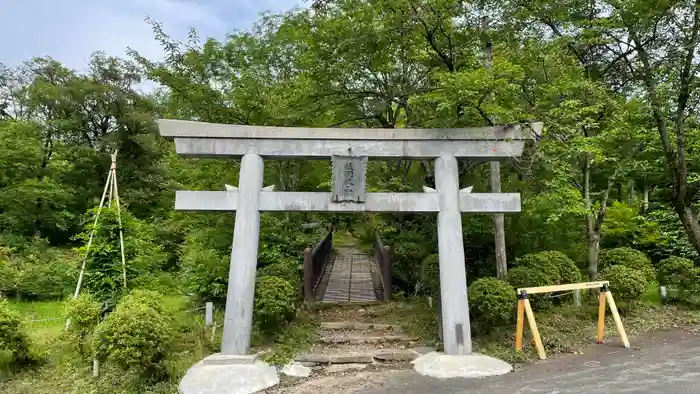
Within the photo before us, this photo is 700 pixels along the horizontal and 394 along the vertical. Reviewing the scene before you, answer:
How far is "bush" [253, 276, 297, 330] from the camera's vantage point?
7.42m

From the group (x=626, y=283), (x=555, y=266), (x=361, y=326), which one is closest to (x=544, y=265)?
(x=555, y=266)

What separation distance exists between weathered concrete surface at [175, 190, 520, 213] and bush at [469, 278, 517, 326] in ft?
4.35

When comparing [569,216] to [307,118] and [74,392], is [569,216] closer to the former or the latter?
[307,118]

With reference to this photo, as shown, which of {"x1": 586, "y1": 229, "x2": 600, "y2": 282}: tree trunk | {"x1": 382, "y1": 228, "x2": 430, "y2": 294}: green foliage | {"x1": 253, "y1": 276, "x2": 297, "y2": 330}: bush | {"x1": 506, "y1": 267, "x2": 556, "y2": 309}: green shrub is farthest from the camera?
{"x1": 382, "y1": 228, "x2": 430, "y2": 294}: green foliage

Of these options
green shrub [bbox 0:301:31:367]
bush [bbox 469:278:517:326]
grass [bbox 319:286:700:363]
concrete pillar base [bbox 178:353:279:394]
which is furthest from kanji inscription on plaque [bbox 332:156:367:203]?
green shrub [bbox 0:301:31:367]

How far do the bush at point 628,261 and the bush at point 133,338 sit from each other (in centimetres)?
933

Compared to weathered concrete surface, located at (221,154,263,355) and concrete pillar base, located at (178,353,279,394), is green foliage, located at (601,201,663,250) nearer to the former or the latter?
weathered concrete surface, located at (221,154,263,355)

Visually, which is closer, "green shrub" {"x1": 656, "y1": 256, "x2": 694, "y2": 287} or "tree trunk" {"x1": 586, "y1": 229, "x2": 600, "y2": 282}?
"tree trunk" {"x1": 586, "y1": 229, "x2": 600, "y2": 282}

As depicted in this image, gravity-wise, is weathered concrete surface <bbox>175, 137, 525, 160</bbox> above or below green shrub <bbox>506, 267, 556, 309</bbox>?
above

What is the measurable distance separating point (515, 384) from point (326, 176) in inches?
354

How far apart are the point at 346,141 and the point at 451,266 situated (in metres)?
2.84

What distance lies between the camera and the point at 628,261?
377 inches

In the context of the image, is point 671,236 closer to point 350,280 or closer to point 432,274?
point 432,274

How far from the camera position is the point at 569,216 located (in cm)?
1073
